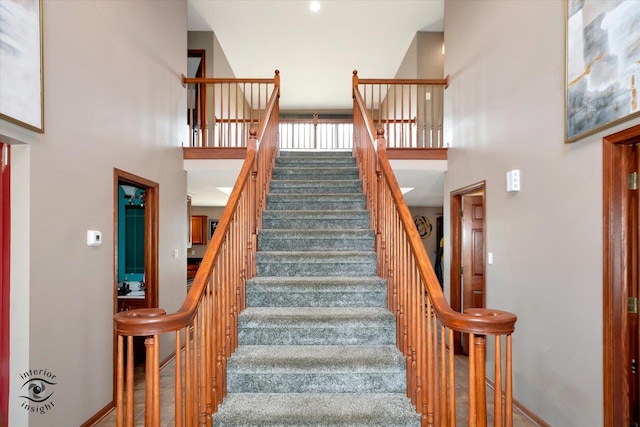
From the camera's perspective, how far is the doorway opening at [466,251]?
4.54 meters

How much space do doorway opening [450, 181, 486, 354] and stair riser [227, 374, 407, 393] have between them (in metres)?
2.56

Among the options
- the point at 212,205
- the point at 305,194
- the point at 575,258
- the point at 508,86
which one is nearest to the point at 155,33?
the point at 305,194

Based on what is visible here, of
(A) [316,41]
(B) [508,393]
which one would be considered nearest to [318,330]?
(B) [508,393]

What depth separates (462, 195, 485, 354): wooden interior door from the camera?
4539 mm

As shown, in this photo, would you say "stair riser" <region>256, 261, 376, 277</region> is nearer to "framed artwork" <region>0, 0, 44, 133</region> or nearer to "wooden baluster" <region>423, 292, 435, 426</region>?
"wooden baluster" <region>423, 292, 435, 426</region>

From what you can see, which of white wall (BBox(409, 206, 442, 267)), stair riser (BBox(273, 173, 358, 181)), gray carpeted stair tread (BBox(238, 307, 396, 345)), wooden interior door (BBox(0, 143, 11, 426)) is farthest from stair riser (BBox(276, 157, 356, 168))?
white wall (BBox(409, 206, 442, 267))

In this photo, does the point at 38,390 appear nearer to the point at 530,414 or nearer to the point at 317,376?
the point at 317,376

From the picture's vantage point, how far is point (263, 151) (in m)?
3.97

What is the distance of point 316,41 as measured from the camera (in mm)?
6930

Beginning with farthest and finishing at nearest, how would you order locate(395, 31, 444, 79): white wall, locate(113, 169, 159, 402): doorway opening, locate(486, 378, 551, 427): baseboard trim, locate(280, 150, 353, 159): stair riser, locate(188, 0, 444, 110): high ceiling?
locate(395, 31, 444, 79): white wall
locate(188, 0, 444, 110): high ceiling
locate(280, 150, 353, 159): stair riser
locate(113, 169, 159, 402): doorway opening
locate(486, 378, 551, 427): baseboard trim

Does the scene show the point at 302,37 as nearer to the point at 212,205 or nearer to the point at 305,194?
the point at 305,194

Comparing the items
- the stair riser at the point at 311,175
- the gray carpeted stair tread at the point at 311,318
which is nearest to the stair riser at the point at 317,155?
the stair riser at the point at 311,175

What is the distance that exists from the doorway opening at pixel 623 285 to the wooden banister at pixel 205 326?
216 centimetres

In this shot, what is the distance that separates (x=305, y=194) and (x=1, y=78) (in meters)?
2.74
